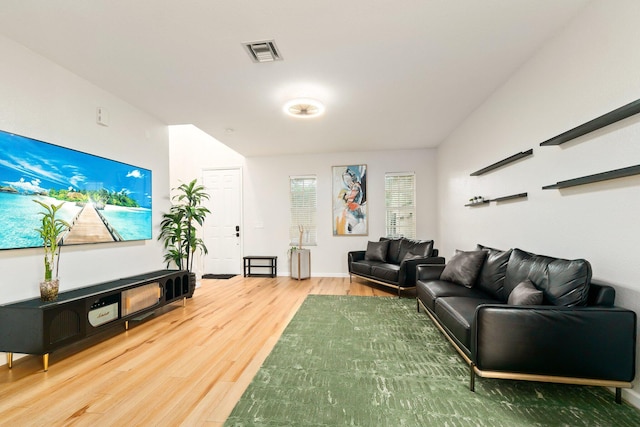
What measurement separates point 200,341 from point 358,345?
1.56 meters

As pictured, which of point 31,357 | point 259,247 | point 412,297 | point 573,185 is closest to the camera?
point 573,185

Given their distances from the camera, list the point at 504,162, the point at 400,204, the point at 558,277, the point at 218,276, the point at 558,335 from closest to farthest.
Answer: the point at 558,335 < the point at 558,277 < the point at 504,162 < the point at 400,204 < the point at 218,276

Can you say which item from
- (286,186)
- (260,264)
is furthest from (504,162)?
(260,264)

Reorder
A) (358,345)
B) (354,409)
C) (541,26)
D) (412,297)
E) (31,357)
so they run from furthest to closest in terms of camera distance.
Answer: (412,297) → (358,345) → (31,357) → (541,26) → (354,409)

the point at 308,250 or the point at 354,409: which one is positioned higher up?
the point at 308,250

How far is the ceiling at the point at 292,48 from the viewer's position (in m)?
2.03

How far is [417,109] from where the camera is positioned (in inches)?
153

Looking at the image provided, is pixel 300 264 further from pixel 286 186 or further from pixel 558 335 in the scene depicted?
pixel 558 335

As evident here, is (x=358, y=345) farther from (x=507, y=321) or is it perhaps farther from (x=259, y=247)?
(x=259, y=247)

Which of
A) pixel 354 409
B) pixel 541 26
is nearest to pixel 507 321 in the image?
pixel 354 409

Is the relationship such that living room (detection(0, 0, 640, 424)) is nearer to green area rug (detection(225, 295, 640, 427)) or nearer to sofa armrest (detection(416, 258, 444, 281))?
green area rug (detection(225, 295, 640, 427))

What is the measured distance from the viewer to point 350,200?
610 cm

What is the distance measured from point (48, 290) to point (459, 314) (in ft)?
11.3

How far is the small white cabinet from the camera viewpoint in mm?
5777
